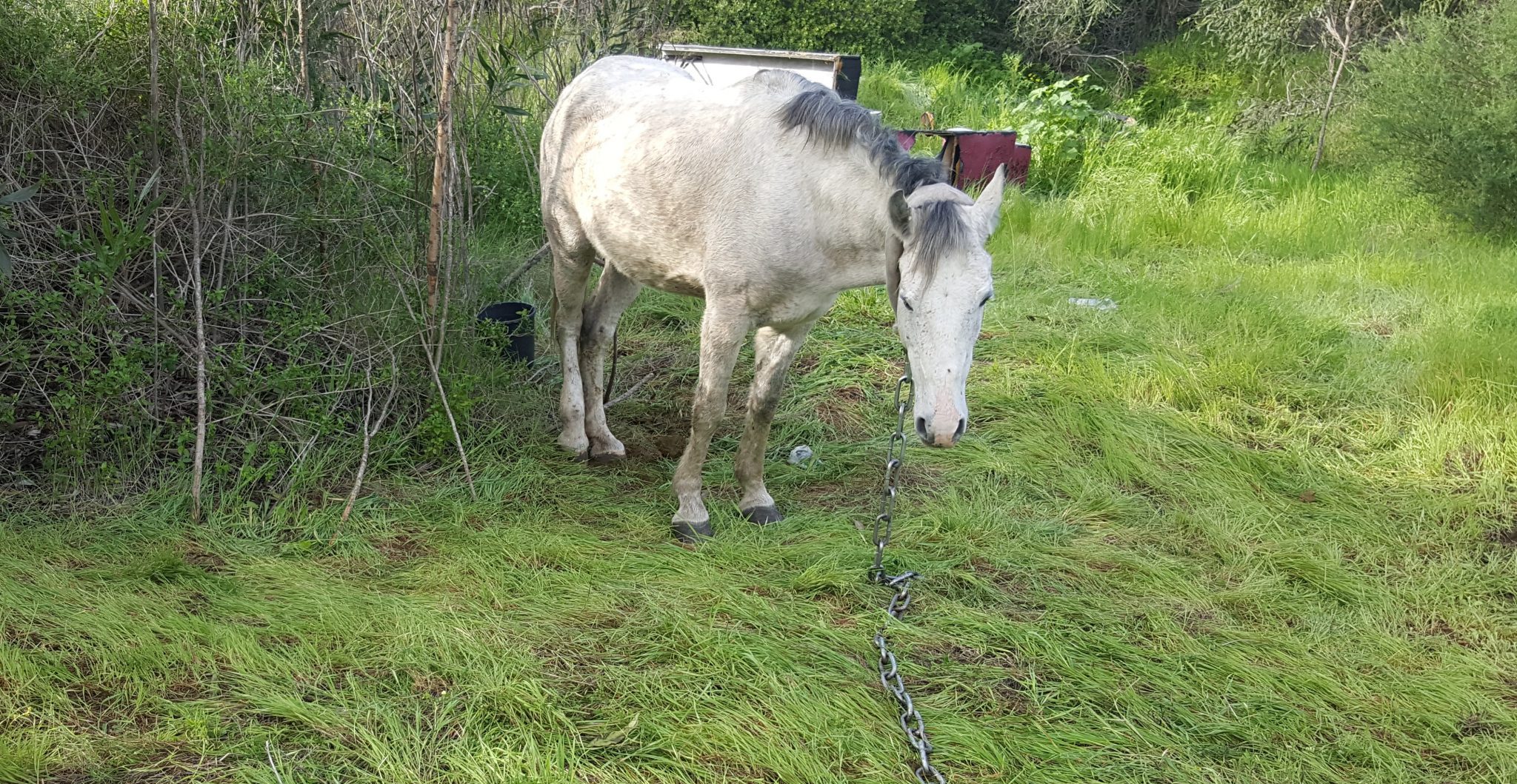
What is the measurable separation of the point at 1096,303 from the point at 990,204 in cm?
389

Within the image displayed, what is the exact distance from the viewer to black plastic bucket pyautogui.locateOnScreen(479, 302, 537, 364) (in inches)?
204

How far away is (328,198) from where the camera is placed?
4262mm

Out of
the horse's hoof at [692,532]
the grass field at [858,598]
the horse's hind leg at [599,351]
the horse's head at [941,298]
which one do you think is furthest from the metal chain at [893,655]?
the horse's hind leg at [599,351]

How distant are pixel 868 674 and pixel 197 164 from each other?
3.07m

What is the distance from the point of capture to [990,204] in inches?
131

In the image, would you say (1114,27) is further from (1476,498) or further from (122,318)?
(122,318)

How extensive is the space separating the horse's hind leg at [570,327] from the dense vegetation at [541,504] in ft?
0.49

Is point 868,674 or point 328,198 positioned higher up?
point 328,198

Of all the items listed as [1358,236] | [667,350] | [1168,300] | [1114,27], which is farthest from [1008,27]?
[667,350]

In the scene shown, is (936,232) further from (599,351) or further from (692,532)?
(599,351)

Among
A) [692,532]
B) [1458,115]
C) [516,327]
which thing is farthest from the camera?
[1458,115]

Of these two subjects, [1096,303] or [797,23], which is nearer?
[1096,303]

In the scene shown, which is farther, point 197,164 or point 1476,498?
point 1476,498

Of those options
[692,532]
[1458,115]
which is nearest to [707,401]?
[692,532]
